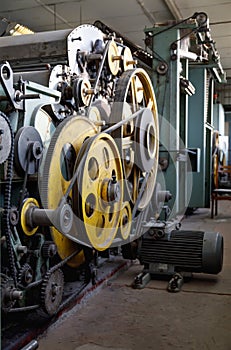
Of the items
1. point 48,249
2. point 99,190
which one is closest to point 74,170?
point 99,190

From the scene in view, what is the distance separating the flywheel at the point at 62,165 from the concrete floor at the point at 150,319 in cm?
27

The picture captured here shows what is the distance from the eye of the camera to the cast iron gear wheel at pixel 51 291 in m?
1.56

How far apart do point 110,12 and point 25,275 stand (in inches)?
173

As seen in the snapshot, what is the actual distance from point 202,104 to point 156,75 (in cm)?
162

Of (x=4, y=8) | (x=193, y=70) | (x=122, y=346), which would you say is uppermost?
(x=4, y=8)

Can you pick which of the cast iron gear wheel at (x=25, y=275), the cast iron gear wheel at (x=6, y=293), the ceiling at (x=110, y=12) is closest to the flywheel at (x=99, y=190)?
the cast iron gear wheel at (x=25, y=275)

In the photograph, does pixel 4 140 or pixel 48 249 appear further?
pixel 48 249

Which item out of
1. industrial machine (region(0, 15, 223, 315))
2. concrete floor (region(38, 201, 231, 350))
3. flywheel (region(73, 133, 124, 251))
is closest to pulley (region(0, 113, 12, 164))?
industrial machine (region(0, 15, 223, 315))

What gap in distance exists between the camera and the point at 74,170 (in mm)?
1690

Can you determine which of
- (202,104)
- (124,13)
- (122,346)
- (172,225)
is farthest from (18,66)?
(124,13)

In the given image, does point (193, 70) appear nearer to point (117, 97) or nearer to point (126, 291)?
point (117, 97)

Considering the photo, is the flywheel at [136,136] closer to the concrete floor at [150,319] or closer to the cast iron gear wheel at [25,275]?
the concrete floor at [150,319]

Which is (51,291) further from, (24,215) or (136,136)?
(136,136)

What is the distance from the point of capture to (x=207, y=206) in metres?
5.32
